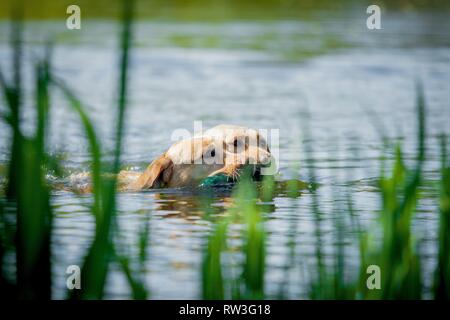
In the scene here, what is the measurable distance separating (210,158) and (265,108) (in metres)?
5.51

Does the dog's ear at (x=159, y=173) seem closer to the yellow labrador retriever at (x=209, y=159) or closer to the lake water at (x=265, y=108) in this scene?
the yellow labrador retriever at (x=209, y=159)

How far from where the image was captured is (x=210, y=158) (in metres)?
8.24

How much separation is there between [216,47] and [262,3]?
10.8 m

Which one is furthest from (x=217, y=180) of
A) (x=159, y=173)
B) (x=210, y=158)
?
(x=159, y=173)

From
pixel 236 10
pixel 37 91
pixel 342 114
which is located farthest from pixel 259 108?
pixel 236 10

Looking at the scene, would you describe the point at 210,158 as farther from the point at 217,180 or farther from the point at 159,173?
the point at 159,173

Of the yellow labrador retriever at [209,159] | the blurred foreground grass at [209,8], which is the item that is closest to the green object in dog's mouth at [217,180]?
the yellow labrador retriever at [209,159]

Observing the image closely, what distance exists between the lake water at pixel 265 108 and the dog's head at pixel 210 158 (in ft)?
0.48

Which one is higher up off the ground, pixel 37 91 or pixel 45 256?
pixel 37 91

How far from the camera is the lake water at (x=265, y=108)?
19.7 ft

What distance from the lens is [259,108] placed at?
44.9 feet

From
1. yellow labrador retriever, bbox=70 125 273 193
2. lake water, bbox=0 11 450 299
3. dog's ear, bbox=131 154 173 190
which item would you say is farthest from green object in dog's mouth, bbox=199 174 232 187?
dog's ear, bbox=131 154 173 190

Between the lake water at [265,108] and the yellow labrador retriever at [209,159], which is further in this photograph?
the yellow labrador retriever at [209,159]
